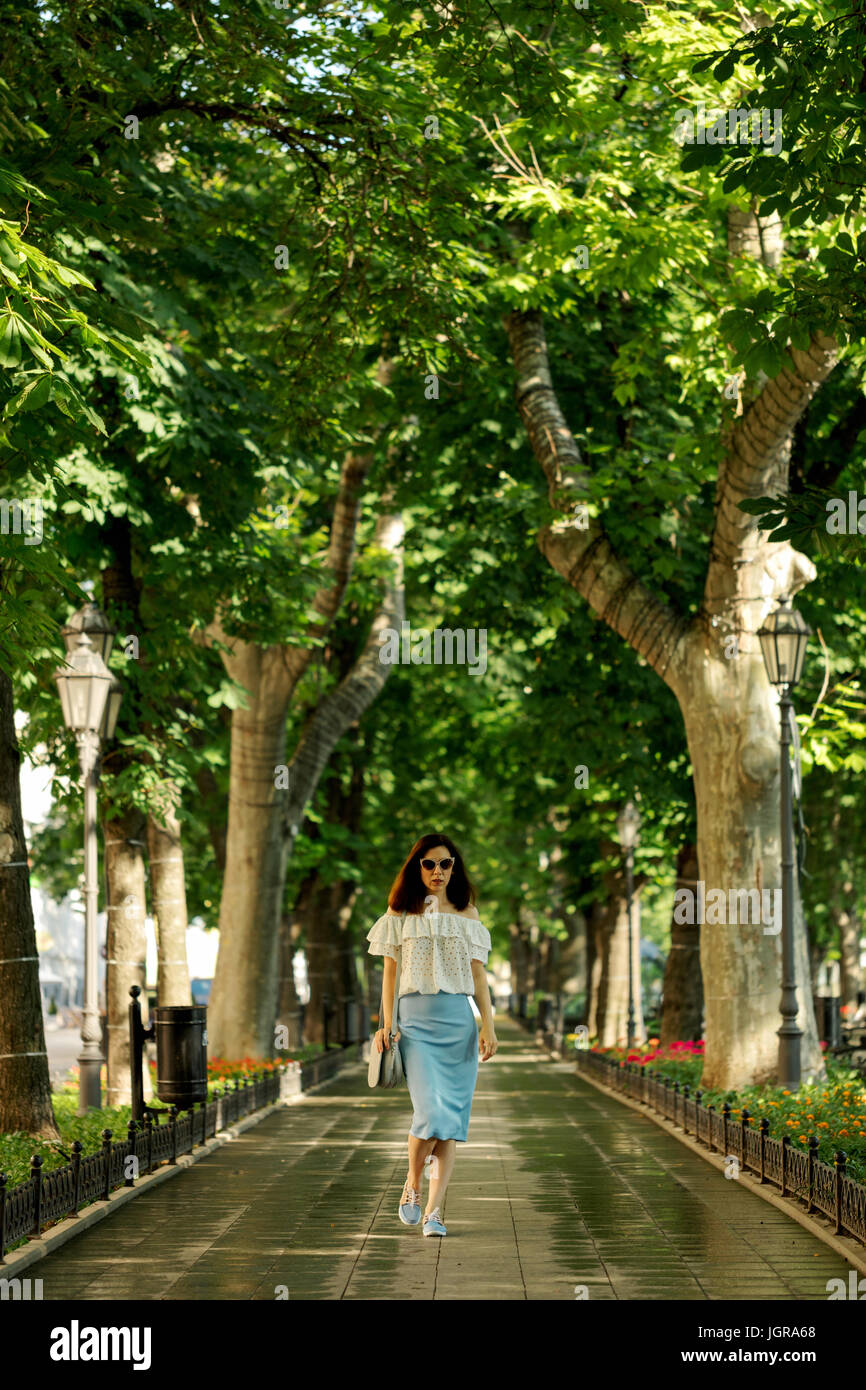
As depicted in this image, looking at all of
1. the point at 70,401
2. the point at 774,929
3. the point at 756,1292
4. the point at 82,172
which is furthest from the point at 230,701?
the point at 756,1292

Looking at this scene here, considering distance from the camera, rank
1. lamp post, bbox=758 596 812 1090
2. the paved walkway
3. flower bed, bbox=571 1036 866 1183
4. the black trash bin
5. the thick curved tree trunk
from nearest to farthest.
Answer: the paved walkway → flower bed, bbox=571 1036 866 1183 → the black trash bin → lamp post, bbox=758 596 812 1090 → the thick curved tree trunk

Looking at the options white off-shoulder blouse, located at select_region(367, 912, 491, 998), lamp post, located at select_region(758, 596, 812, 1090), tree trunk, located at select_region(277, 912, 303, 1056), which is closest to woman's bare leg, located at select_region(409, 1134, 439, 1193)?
white off-shoulder blouse, located at select_region(367, 912, 491, 998)

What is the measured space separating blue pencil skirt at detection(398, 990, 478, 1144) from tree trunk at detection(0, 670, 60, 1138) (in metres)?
4.63

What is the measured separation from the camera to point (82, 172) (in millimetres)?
10820

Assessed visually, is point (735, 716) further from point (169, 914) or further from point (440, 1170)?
point (440, 1170)

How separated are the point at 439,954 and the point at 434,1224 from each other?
1.37 m

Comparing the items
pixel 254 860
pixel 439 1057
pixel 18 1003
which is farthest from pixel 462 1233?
pixel 254 860

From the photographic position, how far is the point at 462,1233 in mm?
9367

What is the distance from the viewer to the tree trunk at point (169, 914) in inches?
734

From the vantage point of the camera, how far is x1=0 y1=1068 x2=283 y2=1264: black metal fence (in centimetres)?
859

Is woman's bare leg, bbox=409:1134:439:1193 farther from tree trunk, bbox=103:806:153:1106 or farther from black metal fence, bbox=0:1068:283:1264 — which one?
tree trunk, bbox=103:806:153:1106

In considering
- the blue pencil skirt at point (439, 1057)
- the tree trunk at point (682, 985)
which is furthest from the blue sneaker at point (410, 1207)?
the tree trunk at point (682, 985)

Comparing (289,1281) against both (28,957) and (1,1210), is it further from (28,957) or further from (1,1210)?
(28,957)
